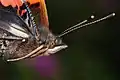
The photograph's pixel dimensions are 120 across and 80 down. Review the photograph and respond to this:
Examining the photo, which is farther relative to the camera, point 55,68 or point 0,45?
point 55,68

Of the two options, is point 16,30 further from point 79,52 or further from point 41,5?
point 79,52

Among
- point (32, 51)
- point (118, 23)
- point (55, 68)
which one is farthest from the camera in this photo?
point (118, 23)

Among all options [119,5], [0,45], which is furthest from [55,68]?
[0,45]

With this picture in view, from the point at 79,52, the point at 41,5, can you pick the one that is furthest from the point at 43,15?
the point at 79,52

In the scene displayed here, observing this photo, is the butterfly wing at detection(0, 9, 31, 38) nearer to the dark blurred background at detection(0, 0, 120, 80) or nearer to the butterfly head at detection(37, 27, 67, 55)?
the butterfly head at detection(37, 27, 67, 55)

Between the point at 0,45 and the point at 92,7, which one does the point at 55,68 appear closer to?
the point at 92,7

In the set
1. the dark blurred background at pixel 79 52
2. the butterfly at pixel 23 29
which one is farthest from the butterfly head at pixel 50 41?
the dark blurred background at pixel 79 52

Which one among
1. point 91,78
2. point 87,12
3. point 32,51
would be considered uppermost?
point 87,12
